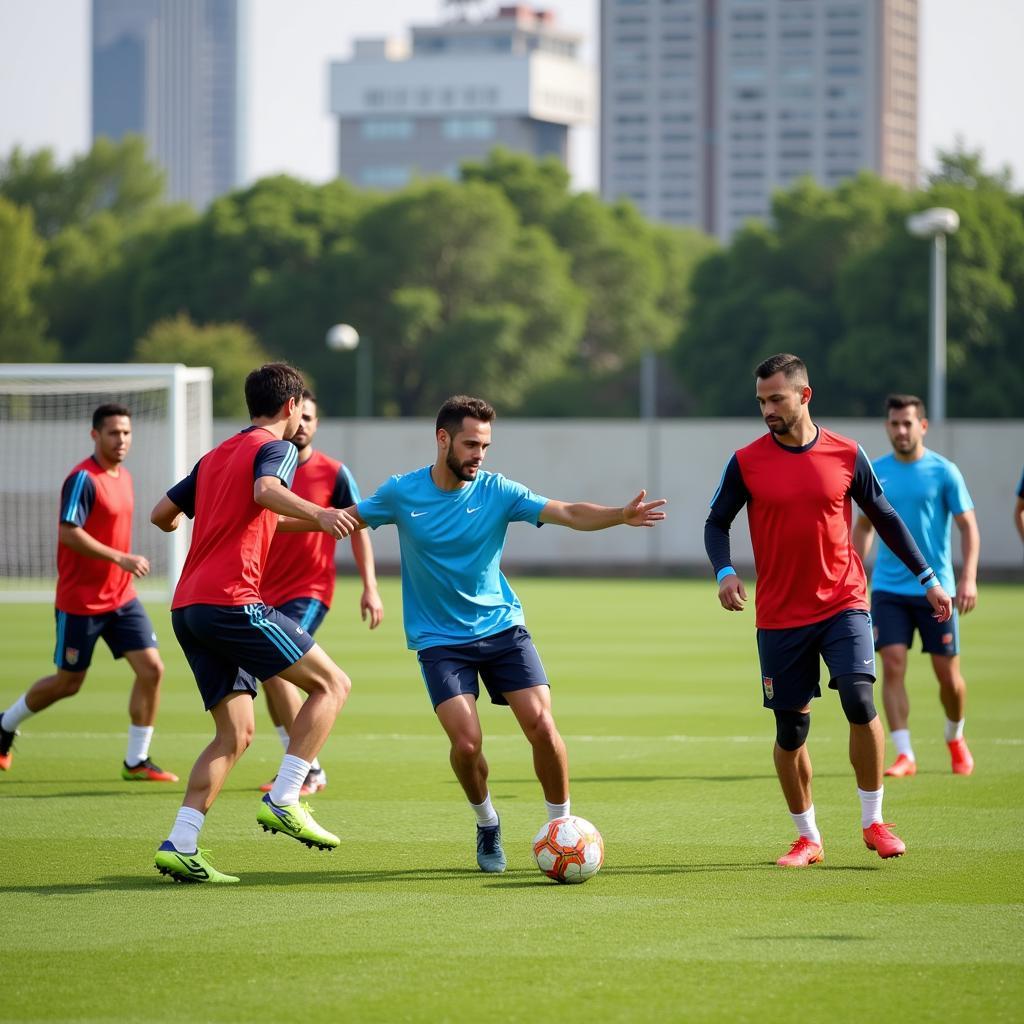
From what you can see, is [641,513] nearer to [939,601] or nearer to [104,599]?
[939,601]

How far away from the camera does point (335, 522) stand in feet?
24.9

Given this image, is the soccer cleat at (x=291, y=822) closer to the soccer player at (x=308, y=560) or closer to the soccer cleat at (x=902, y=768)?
the soccer player at (x=308, y=560)

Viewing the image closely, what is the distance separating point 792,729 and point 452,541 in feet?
5.95

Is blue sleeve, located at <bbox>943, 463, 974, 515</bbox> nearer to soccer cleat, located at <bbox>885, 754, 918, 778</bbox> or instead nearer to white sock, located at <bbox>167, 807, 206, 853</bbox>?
soccer cleat, located at <bbox>885, 754, 918, 778</bbox>

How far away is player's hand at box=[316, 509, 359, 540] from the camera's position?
7.56 metres

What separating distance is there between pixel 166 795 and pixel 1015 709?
7337 millimetres

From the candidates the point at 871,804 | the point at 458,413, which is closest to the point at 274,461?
the point at 458,413

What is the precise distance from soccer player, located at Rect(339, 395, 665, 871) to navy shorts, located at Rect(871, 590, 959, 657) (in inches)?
143

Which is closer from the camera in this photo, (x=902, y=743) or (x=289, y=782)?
(x=289, y=782)

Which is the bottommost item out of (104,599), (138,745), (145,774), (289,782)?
(145,774)

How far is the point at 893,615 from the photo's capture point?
10930 millimetres

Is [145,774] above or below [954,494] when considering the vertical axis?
below

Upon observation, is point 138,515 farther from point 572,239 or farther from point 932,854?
point 572,239

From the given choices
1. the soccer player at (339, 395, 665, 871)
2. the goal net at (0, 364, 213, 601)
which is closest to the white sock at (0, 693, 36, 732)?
the soccer player at (339, 395, 665, 871)
